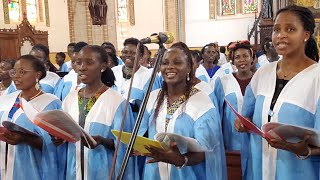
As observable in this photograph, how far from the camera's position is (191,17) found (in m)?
18.4

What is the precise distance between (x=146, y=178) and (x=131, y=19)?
1457 cm

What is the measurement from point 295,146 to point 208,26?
1672cm

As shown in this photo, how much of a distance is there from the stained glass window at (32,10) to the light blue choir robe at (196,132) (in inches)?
411

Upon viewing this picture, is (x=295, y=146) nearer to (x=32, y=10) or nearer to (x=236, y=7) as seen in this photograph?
(x=32, y=10)

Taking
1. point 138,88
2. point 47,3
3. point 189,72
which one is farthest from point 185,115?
point 47,3

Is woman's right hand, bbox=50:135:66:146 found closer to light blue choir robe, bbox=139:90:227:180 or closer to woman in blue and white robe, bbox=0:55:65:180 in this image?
woman in blue and white robe, bbox=0:55:65:180

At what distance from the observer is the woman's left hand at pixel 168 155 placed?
6.68 feet

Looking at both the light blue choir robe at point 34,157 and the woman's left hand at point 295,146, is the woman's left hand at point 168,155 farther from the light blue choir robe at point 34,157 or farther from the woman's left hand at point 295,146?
the light blue choir robe at point 34,157

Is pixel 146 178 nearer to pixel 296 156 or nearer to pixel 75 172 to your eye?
pixel 75 172

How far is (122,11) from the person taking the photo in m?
16.5

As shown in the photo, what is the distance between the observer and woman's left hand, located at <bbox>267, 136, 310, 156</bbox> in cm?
194

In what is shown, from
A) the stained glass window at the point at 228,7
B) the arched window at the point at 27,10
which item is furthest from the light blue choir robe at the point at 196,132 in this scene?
the stained glass window at the point at 228,7

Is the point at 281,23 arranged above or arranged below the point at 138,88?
above

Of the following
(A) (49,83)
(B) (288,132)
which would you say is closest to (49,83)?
(A) (49,83)
